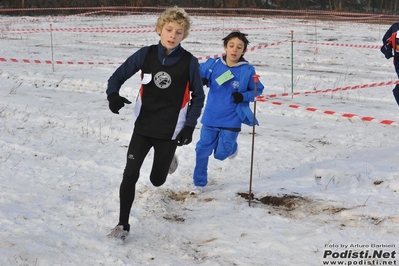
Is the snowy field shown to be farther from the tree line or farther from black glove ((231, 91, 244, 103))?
the tree line

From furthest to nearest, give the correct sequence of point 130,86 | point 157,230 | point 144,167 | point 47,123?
point 130,86
point 47,123
point 144,167
point 157,230

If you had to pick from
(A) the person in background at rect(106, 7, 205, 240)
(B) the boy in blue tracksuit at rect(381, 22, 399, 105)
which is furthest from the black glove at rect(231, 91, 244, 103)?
(B) the boy in blue tracksuit at rect(381, 22, 399, 105)

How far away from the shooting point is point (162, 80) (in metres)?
4.35

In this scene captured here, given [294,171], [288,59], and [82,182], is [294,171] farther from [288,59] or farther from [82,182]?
[288,59]

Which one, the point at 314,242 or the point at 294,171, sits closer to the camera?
the point at 314,242

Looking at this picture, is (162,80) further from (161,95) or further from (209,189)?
(209,189)

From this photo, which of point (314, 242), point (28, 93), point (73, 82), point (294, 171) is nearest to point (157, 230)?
point (314, 242)

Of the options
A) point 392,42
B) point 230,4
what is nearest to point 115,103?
point 392,42

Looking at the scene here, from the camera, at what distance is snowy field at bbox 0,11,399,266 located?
13.9 ft

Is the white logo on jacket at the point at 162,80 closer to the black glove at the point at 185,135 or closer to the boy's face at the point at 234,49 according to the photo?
the black glove at the point at 185,135

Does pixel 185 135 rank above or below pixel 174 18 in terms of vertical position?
below

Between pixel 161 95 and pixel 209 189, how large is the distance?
73.4 inches

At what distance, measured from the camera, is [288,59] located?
18.2 meters

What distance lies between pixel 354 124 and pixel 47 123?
16.5 ft
